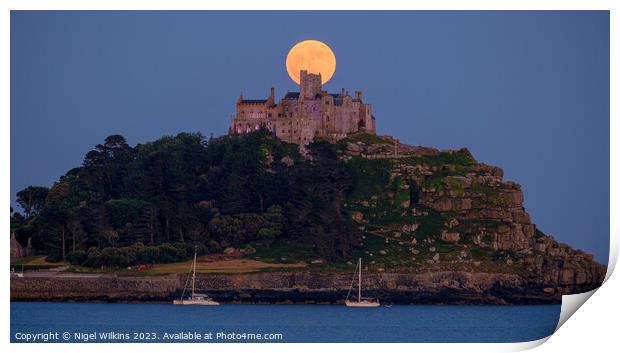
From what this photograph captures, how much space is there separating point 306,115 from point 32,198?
1490 cm

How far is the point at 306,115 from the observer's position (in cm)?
9294

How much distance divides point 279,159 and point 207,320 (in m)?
25.8

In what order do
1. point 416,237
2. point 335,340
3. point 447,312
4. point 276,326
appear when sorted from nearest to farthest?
point 335,340 < point 276,326 < point 447,312 < point 416,237

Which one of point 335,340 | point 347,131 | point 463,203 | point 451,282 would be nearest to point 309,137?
point 347,131

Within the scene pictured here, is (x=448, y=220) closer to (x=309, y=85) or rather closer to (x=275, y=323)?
(x=309, y=85)

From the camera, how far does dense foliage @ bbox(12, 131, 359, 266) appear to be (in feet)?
267

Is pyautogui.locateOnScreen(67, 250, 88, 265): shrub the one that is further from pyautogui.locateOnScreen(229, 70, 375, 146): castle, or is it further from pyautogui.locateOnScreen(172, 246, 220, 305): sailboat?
pyautogui.locateOnScreen(229, 70, 375, 146): castle

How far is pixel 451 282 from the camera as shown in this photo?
258ft

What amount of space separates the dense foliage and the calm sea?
6602 millimetres

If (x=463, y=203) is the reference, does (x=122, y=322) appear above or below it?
below

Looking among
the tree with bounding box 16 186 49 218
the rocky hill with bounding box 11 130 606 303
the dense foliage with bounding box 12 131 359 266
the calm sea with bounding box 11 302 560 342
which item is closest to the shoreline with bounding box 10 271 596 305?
the rocky hill with bounding box 11 130 606 303

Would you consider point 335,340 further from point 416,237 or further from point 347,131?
point 347,131

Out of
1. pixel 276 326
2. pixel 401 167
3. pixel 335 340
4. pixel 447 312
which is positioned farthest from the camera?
pixel 401 167

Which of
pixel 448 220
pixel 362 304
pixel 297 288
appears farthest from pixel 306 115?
pixel 362 304
